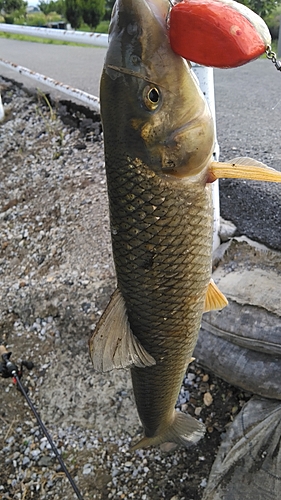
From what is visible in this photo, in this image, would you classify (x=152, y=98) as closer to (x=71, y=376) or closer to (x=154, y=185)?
(x=154, y=185)

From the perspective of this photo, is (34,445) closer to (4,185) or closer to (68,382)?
(68,382)

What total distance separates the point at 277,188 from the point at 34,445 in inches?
94.2

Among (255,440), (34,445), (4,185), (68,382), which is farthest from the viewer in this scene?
(4,185)

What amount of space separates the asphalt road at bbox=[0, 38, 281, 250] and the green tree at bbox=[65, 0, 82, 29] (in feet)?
25.3

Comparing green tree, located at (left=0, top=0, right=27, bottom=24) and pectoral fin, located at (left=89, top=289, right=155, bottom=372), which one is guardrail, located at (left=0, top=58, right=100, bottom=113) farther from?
green tree, located at (left=0, top=0, right=27, bottom=24)

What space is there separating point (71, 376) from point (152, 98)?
2.39m

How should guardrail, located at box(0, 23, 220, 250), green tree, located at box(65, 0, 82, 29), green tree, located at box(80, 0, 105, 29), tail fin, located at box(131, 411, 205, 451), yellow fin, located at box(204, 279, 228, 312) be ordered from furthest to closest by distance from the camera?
green tree, located at box(65, 0, 82, 29) < green tree, located at box(80, 0, 105, 29) < guardrail, located at box(0, 23, 220, 250) < tail fin, located at box(131, 411, 205, 451) < yellow fin, located at box(204, 279, 228, 312)

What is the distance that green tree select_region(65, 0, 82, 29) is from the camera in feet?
A: 52.5

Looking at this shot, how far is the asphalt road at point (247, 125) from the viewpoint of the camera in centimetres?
322

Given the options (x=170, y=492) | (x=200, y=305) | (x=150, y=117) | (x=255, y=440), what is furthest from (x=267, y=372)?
(x=150, y=117)

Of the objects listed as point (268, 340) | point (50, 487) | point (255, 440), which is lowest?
point (50, 487)

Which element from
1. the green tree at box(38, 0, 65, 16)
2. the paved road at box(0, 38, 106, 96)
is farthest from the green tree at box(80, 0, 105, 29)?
the green tree at box(38, 0, 65, 16)

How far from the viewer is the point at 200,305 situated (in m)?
1.48

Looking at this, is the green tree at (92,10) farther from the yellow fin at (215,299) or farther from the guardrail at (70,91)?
the yellow fin at (215,299)
